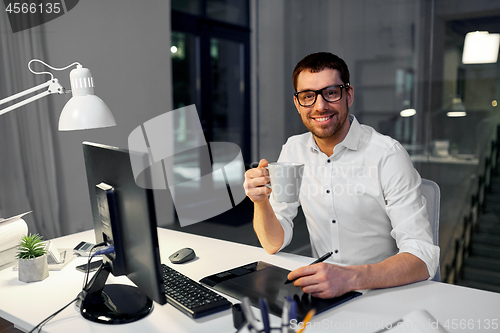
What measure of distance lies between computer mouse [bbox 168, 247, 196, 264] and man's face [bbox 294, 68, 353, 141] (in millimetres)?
653

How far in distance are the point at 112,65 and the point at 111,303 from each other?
114 inches

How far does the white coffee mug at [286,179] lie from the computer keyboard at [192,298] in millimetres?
311

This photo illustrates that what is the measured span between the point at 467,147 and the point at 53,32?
3179mm

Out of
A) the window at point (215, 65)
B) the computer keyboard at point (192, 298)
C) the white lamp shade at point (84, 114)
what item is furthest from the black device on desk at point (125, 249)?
the window at point (215, 65)

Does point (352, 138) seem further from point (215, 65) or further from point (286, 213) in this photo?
point (215, 65)

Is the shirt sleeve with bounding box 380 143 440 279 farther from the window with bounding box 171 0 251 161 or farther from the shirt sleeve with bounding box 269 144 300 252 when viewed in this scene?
the window with bounding box 171 0 251 161

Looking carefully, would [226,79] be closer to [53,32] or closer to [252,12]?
[252,12]

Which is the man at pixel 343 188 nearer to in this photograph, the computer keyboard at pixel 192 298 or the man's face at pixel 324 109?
the man's face at pixel 324 109

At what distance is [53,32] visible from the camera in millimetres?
3070

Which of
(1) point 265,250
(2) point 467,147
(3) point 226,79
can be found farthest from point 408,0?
(1) point 265,250

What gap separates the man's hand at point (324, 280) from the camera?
1051 millimetres

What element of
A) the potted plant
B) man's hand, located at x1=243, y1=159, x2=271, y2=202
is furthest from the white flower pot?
man's hand, located at x1=243, y1=159, x2=271, y2=202

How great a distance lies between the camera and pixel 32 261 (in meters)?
1.25

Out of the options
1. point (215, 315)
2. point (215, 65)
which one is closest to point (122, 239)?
point (215, 315)
